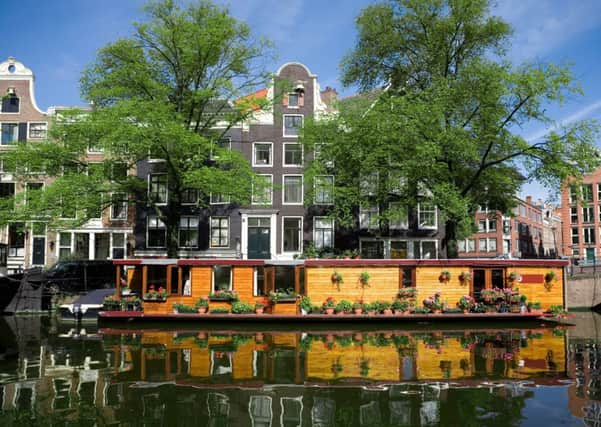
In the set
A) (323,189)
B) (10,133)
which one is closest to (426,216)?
(323,189)

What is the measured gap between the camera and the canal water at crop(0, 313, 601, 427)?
8602 mm

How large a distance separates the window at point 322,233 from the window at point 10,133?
796 inches

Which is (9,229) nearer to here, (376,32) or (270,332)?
(270,332)

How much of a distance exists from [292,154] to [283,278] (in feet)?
38.9

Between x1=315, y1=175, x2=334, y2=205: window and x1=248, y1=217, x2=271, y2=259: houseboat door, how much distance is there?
3.30 metres

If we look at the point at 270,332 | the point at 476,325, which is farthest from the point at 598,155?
the point at 270,332

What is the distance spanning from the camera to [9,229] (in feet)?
105

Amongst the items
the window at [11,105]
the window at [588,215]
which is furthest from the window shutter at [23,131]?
the window at [588,215]

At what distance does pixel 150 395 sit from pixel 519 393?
7183 millimetres

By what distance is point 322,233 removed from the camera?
29.9 metres

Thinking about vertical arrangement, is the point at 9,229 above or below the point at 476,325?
above

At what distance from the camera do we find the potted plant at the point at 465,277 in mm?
19938

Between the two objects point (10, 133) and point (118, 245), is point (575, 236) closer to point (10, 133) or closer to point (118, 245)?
point (118, 245)

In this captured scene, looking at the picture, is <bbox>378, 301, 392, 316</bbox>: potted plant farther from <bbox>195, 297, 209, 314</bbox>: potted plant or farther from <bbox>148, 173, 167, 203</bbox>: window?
<bbox>148, 173, 167, 203</bbox>: window
